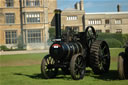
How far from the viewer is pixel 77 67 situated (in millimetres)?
9258

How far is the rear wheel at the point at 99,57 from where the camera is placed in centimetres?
1019

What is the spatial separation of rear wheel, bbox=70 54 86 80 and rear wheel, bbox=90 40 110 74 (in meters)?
0.77

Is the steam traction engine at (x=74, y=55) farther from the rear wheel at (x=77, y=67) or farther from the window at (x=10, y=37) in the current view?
the window at (x=10, y=37)

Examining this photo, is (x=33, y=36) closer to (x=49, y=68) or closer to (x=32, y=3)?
(x=32, y=3)

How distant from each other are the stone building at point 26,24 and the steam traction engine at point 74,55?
2836 cm

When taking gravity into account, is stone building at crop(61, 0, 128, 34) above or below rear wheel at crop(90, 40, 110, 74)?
above

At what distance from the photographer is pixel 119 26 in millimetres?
46906

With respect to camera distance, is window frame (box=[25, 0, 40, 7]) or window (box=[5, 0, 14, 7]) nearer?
window frame (box=[25, 0, 40, 7])

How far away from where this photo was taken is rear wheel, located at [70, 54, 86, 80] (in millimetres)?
8875

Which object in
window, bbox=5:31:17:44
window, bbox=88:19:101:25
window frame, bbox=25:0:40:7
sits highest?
window frame, bbox=25:0:40:7

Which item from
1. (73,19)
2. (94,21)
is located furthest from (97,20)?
(73,19)

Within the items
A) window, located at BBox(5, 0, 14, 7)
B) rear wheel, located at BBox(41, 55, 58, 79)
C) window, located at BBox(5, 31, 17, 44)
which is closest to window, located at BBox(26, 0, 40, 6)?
window, located at BBox(5, 0, 14, 7)

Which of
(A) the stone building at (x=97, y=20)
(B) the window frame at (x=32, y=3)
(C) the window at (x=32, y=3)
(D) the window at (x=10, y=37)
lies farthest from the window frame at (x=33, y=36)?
(A) the stone building at (x=97, y=20)

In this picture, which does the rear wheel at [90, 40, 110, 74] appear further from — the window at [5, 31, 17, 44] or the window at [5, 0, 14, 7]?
the window at [5, 0, 14, 7]
